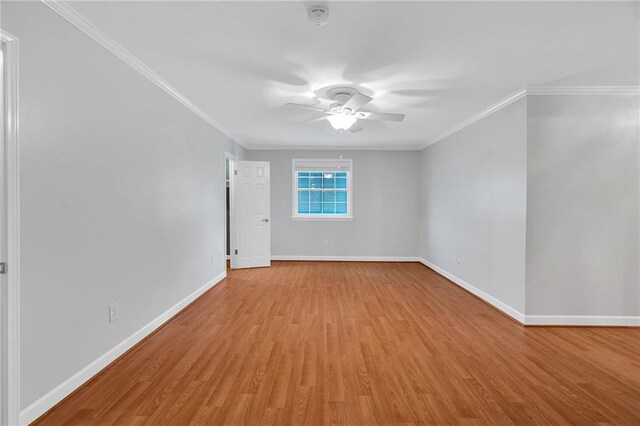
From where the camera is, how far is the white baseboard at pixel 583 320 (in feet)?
11.3

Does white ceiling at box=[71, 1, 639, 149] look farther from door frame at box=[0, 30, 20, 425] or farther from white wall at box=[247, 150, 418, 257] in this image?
white wall at box=[247, 150, 418, 257]

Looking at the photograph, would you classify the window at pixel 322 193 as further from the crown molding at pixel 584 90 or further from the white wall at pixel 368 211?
the crown molding at pixel 584 90

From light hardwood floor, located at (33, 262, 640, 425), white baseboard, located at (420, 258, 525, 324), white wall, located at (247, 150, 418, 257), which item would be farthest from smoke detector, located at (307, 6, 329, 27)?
white wall, located at (247, 150, 418, 257)

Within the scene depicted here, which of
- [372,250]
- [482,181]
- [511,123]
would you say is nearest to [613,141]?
[511,123]

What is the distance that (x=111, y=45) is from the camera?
250cm

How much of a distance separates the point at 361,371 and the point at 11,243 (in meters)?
2.29

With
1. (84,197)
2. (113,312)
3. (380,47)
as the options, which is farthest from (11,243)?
(380,47)

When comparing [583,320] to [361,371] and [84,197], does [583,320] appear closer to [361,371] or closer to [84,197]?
[361,371]

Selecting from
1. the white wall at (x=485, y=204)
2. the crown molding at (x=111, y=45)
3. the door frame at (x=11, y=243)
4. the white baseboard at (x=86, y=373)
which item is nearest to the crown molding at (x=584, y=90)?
the white wall at (x=485, y=204)

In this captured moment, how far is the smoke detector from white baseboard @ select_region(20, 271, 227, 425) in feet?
8.99

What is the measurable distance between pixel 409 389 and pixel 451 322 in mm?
1532

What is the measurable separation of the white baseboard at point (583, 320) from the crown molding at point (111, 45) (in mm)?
4442

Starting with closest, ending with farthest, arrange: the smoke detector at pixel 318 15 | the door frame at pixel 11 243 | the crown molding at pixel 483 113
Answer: the door frame at pixel 11 243 < the smoke detector at pixel 318 15 < the crown molding at pixel 483 113

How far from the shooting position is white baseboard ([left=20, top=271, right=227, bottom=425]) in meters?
1.87
